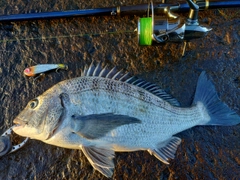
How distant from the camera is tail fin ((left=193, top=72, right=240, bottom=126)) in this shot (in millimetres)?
2082

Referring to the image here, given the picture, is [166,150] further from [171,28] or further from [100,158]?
[171,28]

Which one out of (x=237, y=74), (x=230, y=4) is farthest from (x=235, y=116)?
(x=230, y=4)

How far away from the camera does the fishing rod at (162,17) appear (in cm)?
189

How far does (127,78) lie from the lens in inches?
85.2

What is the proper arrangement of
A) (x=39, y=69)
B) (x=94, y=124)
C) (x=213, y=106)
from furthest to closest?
(x=39, y=69) < (x=213, y=106) < (x=94, y=124)

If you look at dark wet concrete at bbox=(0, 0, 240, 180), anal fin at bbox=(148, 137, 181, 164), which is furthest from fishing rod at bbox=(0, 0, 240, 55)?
anal fin at bbox=(148, 137, 181, 164)

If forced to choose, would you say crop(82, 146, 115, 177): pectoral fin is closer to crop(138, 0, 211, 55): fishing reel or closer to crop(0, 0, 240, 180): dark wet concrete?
crop(0, 0, 240, 180): dark wet concrete

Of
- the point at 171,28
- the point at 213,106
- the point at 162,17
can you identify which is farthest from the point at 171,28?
the point at 213,106

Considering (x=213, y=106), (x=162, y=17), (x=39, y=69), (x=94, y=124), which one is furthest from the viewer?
(x=39, y=69)

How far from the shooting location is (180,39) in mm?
1939

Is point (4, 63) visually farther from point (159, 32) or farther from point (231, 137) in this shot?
point (231, 137)

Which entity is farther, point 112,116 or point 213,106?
point 213,106

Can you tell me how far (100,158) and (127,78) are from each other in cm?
72

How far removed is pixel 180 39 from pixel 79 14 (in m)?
0.95
